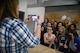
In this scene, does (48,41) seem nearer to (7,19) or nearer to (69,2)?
(69,2)

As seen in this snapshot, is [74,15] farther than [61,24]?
No

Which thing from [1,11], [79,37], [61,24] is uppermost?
[1,11]

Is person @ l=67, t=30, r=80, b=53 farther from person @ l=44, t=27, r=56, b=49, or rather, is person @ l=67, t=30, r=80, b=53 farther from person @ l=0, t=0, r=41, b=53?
person @ l=0, t=0, r=41, b=53

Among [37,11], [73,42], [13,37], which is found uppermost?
[37,11]

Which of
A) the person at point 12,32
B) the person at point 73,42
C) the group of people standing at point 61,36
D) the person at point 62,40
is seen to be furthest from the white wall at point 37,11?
→ the person at point 12,32

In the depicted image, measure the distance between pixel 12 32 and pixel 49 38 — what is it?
867 mm

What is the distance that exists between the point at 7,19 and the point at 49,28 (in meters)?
0.84

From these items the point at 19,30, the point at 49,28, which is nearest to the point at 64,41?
the point at 49,28

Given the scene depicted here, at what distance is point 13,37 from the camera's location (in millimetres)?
862

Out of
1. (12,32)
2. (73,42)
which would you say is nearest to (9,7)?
(12,32)

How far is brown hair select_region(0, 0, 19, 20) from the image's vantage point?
89cm

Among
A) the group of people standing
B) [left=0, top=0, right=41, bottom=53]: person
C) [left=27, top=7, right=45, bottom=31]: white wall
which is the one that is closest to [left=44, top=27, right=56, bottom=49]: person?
the group of people standing

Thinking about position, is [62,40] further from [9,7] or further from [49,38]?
[9,7]

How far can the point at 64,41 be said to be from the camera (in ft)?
5.13
